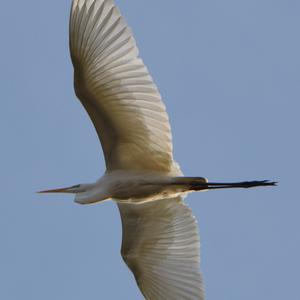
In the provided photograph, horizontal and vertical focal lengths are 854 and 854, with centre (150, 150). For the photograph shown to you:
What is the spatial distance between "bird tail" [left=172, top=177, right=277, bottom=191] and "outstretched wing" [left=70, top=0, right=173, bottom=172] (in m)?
0.34

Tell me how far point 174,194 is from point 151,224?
35.1 inches

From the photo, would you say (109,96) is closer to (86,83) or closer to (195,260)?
(86,83)

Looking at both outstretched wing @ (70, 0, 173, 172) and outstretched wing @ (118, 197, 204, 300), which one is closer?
outstretched wing @ (70, 0, 173, 172)

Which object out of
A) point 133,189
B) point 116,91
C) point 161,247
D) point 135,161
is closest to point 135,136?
point 135,161

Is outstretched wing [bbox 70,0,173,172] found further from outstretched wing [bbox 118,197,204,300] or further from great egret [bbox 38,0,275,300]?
outstretched wing [bbox 118,197,204,300]

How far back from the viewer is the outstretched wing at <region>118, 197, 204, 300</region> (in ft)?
32.6

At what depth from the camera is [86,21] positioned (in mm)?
8594

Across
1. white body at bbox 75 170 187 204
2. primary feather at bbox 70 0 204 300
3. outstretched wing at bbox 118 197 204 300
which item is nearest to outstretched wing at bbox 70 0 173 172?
primary feather at bbox 70 0 204 300

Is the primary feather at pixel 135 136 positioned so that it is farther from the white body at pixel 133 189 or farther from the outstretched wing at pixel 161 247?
the white body at pixel 133 189

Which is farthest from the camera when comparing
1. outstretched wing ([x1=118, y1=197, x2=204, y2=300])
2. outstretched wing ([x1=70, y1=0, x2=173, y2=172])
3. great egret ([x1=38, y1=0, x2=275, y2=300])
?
outstretched wing ([x1=118, y1=197, x2=204, y2=300])

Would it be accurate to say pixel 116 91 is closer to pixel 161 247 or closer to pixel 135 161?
pixel 135 161

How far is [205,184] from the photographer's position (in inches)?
378

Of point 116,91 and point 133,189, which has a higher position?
point 116,91

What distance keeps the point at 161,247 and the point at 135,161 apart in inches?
48.4
